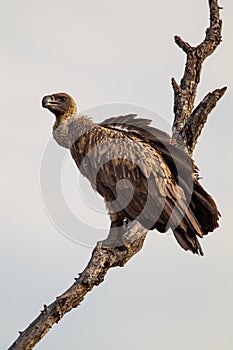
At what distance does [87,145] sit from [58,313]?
136 inches

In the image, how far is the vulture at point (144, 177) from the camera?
12.7m

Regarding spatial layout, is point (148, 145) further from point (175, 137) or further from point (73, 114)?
point (73, 114)

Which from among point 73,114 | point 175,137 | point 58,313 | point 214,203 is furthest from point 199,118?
point 58,313

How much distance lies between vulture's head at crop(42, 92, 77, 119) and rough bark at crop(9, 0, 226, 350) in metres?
1.82

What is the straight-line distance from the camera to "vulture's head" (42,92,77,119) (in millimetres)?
14609

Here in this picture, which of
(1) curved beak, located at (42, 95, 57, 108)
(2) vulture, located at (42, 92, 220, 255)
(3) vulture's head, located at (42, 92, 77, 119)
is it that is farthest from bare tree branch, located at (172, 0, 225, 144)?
(1) curved beak, located at (42, 95, 57, 108)

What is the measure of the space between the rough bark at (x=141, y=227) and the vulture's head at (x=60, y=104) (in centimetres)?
182

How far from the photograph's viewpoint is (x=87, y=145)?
543 inches

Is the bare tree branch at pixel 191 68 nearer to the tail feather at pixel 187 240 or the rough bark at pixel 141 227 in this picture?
the rough bark at pixel 141 227

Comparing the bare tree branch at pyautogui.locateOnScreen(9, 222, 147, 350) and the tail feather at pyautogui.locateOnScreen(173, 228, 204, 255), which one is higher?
the tail feather at pyautogui.locateOnScreen(173, 228, 204, 255)

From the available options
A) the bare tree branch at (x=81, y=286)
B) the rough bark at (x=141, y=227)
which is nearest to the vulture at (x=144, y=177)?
the rough bark at (x=141, y=227)

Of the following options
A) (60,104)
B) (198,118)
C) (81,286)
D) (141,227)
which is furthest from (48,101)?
(81,286)

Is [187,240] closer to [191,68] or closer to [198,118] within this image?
[198,118]

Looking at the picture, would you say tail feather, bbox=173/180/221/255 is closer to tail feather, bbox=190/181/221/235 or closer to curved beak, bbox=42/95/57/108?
tail feather, bbox=190/181/221/235
